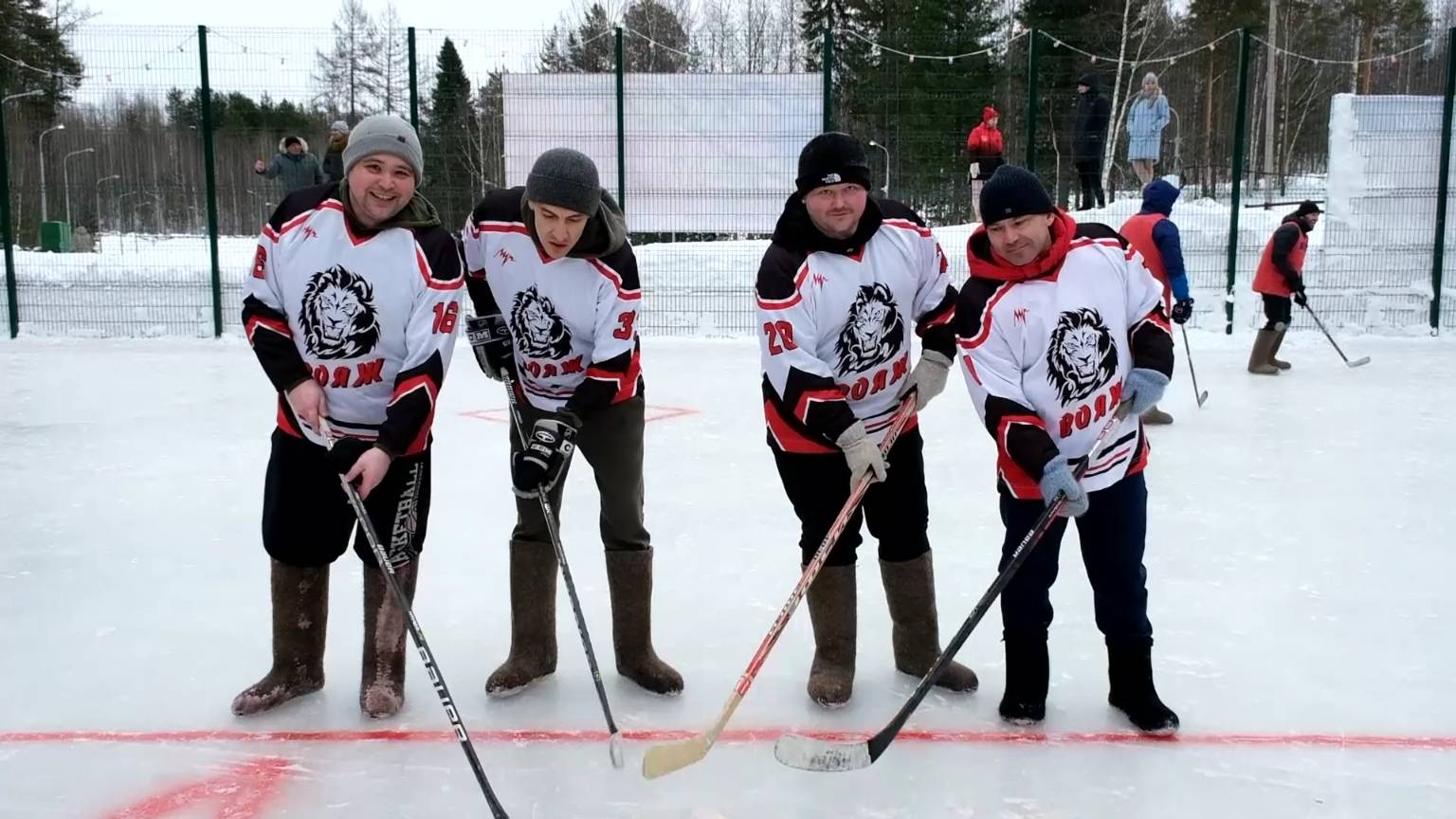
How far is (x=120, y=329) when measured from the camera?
10.0 m

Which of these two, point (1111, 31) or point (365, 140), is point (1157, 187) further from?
point (1111, 31)

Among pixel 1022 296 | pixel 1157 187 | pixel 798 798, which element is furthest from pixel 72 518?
pixel 1157 187

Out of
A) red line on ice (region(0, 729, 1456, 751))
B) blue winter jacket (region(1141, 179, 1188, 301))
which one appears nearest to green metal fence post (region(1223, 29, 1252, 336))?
blue winter jacket (region(1141, 179, 1188, 301))

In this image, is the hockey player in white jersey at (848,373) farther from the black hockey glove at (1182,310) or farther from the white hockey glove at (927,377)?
the black hockey glove at (1182,310)

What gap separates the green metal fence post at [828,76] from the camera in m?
9.76

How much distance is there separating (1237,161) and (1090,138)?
4.10 ft

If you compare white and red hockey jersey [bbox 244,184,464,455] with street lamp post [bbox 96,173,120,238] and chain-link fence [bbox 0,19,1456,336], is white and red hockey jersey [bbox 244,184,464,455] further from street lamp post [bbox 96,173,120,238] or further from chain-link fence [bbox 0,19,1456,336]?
street lamp post [bbox 96,173,120,238]

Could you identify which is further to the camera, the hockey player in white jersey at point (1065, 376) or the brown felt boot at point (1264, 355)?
the brown felt boot at point (1264, 355)

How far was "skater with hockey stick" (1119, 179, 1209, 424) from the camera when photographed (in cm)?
613

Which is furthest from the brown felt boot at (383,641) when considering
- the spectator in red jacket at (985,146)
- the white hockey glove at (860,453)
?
the spectator in red jacket at (985,146)

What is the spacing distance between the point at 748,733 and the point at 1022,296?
46.5 inches

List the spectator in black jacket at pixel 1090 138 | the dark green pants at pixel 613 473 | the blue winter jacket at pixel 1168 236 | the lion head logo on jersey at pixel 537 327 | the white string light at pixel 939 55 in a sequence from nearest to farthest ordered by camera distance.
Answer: the lion head logo on jersey at pixel 537 327 < the dark green pants at pixel 613 473 < the blue winter jacket at pixel 1168 236 < the spectator in black jacket at pixel 1090 138 < the white string light at pixel 939 55

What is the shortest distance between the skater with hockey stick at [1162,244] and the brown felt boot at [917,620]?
3.59 meters

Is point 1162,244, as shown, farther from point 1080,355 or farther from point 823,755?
point 823,755
